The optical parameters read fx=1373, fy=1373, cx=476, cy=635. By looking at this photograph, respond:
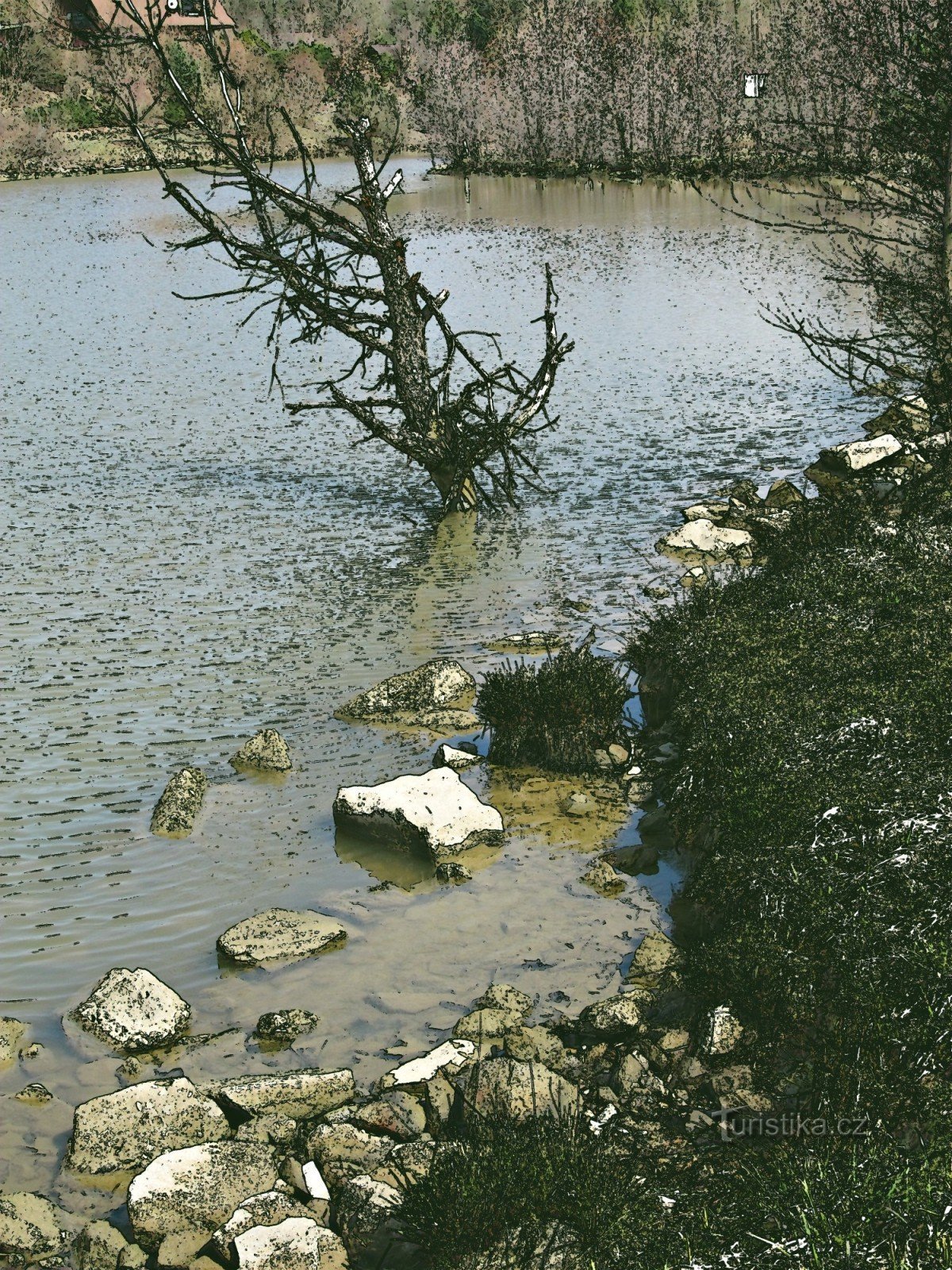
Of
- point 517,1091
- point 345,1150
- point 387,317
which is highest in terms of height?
point 387,317

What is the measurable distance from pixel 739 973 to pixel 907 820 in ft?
3.89

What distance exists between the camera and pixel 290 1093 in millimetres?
6195

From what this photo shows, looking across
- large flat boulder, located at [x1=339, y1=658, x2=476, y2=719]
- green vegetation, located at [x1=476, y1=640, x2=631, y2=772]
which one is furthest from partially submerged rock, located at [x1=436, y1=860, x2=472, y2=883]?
large flat boulder, located at [x1=339, y1=658, x2=476, y2=719]

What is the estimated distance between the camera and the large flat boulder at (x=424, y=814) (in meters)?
8.43

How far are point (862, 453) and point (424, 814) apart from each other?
8.63 metres

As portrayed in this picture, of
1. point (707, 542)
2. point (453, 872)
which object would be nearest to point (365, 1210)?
point (453, 872)

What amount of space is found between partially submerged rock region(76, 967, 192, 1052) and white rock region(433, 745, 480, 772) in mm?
3067

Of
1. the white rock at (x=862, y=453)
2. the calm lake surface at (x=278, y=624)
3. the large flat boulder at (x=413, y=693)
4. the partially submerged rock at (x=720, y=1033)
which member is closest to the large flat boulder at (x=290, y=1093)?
the calm lake surface at (x=278, y=624)

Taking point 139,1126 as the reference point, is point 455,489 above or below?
above

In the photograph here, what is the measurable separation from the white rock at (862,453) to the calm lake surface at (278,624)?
50.5 inches

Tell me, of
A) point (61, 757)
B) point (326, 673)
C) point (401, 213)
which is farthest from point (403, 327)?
point (401, 213)

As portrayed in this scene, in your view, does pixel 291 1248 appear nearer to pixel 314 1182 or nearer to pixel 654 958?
pixel 314 1182

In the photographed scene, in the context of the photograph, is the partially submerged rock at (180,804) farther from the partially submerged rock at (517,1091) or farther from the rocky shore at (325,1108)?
the partially submerged rock at (517,1091)

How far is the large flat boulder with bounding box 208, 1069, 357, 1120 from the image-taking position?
6.14 metres
